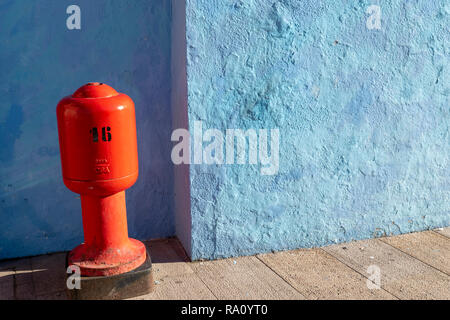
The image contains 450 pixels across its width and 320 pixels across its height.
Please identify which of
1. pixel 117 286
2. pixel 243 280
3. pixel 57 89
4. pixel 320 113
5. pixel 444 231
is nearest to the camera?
pixel 117 286

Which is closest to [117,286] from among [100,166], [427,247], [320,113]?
[100,166]

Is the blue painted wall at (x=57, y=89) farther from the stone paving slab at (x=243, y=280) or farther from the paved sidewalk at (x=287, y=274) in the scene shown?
the stone paving slab at (x=243, y=280)

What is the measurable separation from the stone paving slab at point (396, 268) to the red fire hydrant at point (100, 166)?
58.1 inches

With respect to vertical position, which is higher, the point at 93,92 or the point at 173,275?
the point at 93,92

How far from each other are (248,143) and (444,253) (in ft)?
5.33

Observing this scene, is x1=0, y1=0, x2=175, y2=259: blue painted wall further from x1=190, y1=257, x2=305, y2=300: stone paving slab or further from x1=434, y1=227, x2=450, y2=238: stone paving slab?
x1=434, y1=227, x2=450, y2=238: stone paving slab

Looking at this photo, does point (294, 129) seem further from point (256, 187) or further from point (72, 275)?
point (72, 275)

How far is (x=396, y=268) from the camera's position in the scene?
3.29 m

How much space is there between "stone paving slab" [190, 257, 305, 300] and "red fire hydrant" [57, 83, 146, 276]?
0.48m

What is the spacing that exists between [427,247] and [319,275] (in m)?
0.99

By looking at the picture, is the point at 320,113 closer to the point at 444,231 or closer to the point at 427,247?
the point at 427,247

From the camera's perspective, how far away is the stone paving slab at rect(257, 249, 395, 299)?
2947mm

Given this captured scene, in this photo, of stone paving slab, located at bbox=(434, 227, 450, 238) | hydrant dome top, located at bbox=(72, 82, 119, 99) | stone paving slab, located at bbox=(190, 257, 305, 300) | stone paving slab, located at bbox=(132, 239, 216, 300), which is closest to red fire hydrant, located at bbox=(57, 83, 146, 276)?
hydrant dome top, located at bbox=(72, 82, 119, 99)

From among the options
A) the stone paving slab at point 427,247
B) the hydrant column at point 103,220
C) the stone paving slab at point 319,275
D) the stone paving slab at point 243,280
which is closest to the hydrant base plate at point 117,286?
the hydrant column at point 103,220
